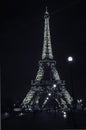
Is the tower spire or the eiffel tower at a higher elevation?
the tower spire

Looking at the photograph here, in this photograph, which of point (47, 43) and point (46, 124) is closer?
point (46, 124)

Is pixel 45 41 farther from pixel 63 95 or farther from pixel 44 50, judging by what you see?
pixel 63 95

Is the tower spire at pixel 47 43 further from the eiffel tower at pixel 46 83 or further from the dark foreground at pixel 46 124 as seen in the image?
the dark foreground at pixel 46 124

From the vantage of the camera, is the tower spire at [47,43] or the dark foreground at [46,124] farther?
the tower spire at [47,43]

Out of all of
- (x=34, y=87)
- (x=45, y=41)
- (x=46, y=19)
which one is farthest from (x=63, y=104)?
(x=46, y=19)

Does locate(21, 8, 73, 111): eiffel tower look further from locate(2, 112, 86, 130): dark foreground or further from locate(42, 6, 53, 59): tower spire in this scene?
locate(2, 112, 86, 130): dark foreground

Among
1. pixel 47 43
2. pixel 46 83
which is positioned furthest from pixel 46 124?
pixel 47 43

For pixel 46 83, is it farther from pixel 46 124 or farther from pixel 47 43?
pixel 46 124

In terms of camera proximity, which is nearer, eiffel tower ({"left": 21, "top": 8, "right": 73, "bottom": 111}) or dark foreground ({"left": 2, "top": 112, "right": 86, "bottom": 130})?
dark foreground ({"left": 2, "top": 112, "right": 86, "bottom": 130})

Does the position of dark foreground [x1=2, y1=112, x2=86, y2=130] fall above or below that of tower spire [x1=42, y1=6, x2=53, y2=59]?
below

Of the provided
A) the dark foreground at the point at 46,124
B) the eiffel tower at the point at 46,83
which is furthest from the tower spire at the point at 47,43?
the dark foreground at the point at 46,124

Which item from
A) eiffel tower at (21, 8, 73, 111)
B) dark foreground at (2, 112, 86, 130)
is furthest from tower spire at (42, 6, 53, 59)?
dark foreground at (2, 112, 86, 130)
